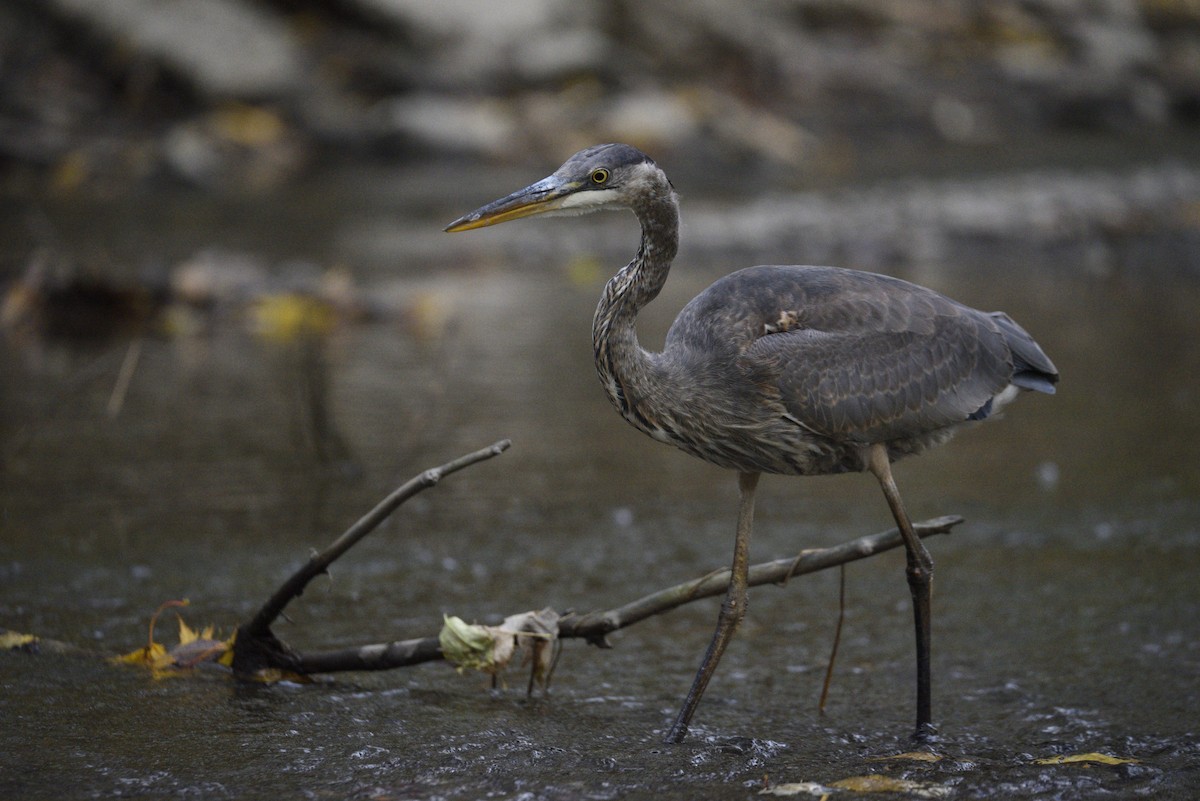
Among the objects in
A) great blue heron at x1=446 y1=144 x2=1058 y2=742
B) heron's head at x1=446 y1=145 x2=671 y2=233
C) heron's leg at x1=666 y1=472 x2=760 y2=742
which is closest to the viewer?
heron's head at x1=446 y1=145 x2=671 y2=233

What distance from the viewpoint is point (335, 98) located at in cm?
2033

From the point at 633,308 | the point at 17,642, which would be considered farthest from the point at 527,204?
the point at 17,642

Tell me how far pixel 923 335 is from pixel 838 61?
67.9ft

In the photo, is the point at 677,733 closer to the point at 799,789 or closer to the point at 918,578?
the point at 799,789

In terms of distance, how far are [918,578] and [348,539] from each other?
180cm

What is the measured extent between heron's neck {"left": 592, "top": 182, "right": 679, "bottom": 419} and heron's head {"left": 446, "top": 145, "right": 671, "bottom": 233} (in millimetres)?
62

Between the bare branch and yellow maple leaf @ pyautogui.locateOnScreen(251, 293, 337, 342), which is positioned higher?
yellow maple leaf @ pyautogui.locateOnScreen(251, 293, 337, 342)

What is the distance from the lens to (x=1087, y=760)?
4.11 m

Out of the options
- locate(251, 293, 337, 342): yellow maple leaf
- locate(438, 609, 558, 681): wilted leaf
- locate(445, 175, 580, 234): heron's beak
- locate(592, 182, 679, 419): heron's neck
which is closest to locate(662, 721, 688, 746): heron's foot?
locate(438, 609, 558, 681): wilted leaf

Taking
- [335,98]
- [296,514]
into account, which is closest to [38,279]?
[296,514]

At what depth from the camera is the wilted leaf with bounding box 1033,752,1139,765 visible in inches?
161

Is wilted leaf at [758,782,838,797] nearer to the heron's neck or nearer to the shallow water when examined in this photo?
the shallow water

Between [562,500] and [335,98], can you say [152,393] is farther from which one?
[335,98]

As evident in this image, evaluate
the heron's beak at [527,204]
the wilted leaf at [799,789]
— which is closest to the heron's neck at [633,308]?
the heron's beak at [527,204]
